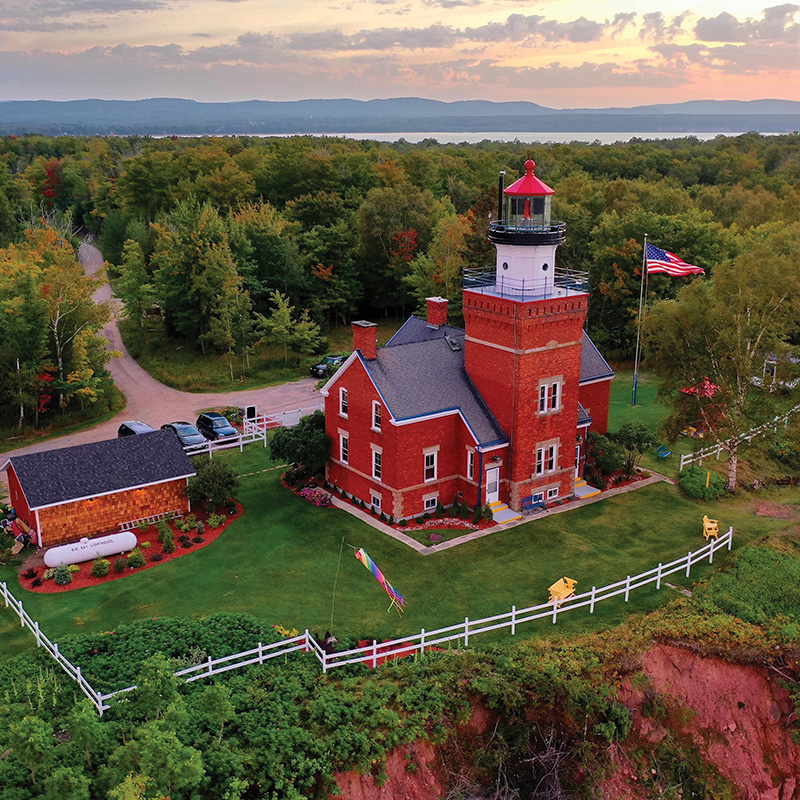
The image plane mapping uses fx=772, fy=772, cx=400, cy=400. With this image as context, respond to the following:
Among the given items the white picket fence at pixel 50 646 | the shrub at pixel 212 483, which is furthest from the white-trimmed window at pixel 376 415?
the white picket fence at pixel 50 646

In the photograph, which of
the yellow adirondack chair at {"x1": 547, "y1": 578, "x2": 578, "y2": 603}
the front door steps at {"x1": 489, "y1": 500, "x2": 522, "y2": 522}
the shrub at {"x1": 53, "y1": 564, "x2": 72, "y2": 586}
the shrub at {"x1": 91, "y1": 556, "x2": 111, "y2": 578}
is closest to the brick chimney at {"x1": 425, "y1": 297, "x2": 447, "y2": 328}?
the front door steps at {"x1": 489, "y1": 500, "x2": 522, "y2": 522}

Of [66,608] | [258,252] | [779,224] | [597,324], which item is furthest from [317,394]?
[779,224]

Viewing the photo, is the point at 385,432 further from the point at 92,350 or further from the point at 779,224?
the point at 779,224

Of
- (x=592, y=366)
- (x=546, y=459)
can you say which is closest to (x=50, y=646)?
(x=546, y=459)

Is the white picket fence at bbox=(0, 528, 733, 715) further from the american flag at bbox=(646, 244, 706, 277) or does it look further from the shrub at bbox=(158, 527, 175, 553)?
the american flag at bbox=(646, 244, 706, 277)

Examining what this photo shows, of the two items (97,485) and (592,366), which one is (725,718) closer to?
(592,366)
